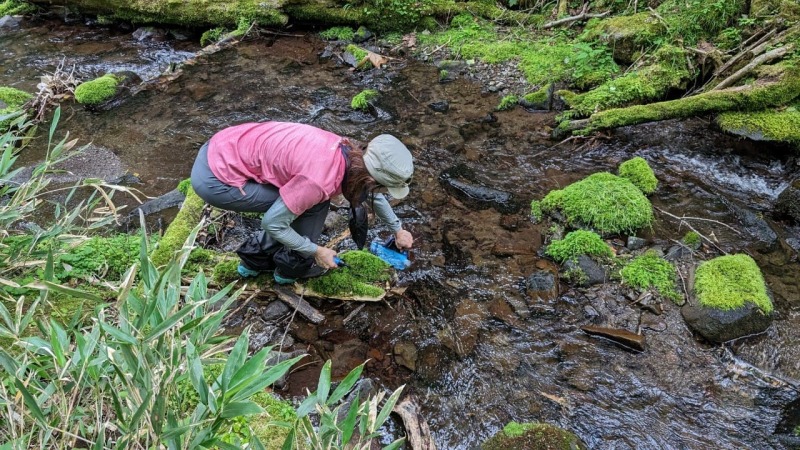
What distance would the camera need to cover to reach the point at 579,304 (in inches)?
172

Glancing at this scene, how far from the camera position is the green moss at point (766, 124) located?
5582 millimetres

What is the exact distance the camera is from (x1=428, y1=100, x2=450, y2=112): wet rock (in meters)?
7.38

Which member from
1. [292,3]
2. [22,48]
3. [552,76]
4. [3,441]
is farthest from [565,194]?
[22,48]

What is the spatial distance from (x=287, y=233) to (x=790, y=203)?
5.24 m

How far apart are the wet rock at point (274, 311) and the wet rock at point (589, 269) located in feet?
8.76

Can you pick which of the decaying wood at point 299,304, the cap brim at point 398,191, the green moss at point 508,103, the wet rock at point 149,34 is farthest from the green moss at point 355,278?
the wet rock at point 149,34

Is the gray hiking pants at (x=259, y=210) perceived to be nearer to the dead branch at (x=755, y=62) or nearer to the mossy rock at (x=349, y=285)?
the mossy rock at (x=349, y=285)

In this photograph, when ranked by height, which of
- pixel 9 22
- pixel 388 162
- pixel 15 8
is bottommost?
pixel 9 22

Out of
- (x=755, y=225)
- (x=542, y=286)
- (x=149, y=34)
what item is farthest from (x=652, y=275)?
(x=149, y=34)

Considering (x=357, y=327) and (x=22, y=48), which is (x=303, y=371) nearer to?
(x=357, y=327)

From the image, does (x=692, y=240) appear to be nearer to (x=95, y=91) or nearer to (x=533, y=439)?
(x=533, y=439)

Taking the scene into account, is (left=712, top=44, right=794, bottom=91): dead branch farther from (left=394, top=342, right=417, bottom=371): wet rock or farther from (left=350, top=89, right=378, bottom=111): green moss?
(left=394, top=342, right=417, bottom=371): wet rock

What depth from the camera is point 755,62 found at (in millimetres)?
6094

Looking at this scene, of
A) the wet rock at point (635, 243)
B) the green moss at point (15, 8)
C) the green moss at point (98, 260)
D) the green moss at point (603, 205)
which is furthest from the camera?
the green moss at point (15, 8)
